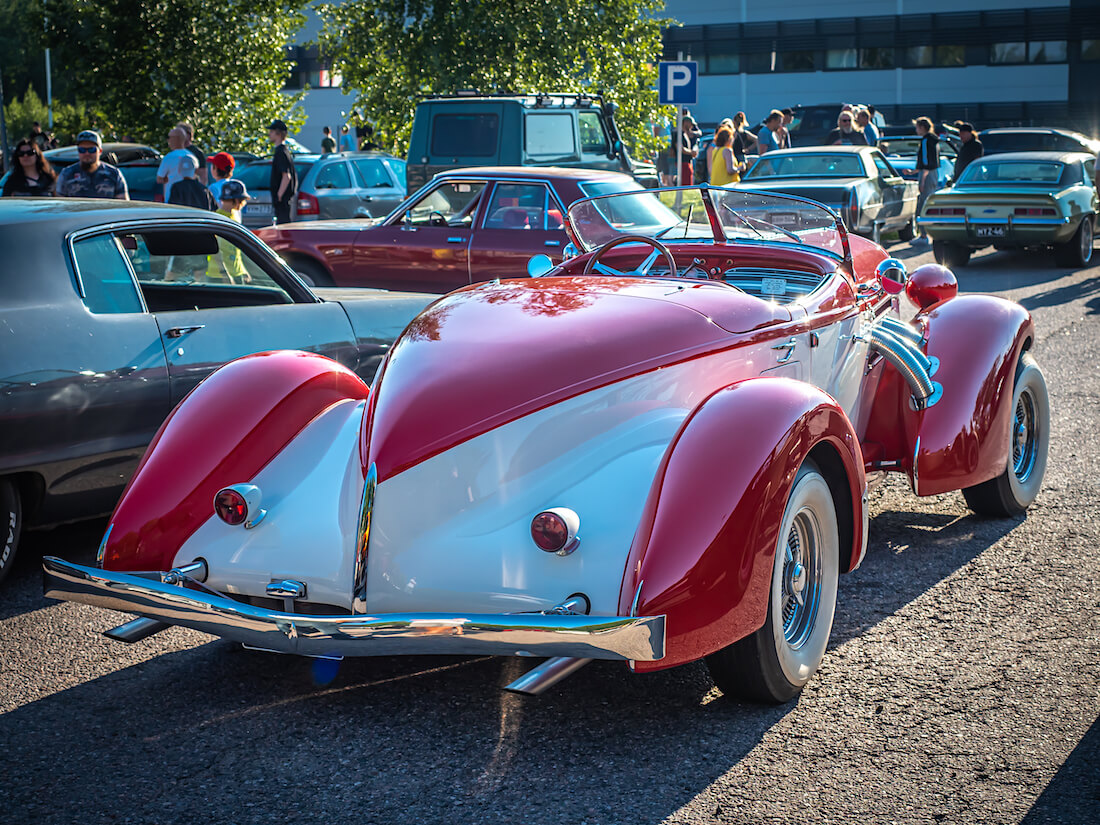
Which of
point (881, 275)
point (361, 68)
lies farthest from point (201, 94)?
point (881, 275)

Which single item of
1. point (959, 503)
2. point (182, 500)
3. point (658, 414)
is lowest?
point (959, 503)

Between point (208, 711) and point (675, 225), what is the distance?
2987 mm

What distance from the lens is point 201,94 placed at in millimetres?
22188

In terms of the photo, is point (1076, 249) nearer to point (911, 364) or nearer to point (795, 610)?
point (911, 364)

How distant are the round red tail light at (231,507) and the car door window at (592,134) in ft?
41.3

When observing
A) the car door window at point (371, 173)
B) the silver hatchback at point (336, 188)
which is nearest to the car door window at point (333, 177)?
the silver hatchback at point (336, 188)

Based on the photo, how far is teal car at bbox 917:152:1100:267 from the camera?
14984 millimetres

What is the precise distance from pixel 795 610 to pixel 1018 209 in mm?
12708

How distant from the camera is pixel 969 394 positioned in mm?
5148

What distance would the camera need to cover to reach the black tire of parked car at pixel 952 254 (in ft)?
52.0

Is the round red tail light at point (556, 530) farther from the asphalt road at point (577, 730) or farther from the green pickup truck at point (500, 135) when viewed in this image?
the green pickup truck at point (500, 135)

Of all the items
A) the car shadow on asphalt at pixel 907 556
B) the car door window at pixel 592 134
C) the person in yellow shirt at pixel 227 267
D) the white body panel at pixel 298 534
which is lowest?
the car shadow on asphalt at pixel 907 556

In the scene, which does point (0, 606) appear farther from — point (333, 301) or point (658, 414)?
point (658, 414)

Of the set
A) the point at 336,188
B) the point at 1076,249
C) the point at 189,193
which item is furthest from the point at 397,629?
the point at 336,188
